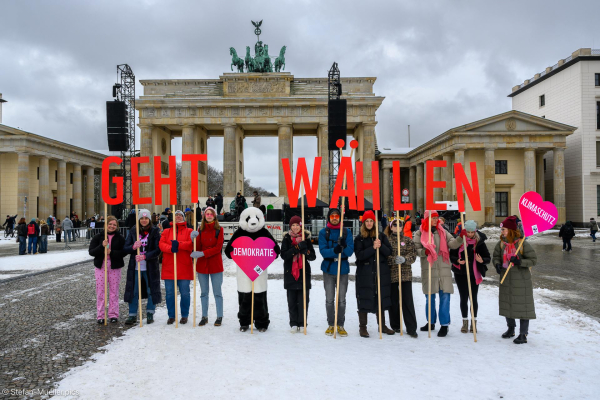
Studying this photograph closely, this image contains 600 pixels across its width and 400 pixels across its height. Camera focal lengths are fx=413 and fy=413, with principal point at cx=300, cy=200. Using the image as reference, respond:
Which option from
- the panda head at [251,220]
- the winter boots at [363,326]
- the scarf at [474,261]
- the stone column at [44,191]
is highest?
the stone column at [44,191]

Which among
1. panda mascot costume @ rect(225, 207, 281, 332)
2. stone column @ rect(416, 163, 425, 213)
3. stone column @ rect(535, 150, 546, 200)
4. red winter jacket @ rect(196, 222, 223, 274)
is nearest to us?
panda mascot costume @ rect(225, 207, 281, 332)

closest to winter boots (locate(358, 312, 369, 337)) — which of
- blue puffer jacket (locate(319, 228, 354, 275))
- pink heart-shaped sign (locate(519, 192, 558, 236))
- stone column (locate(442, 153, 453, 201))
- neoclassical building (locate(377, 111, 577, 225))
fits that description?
blue puffer jacket (locate(319, 228, 354, 275))

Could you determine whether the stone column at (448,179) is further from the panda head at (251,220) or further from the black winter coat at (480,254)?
the panda head at (251,220)

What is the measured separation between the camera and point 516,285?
234 inches

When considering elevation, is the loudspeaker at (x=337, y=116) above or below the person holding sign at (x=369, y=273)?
above

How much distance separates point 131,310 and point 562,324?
7169 millimetres

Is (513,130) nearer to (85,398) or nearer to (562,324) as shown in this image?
(562,324)

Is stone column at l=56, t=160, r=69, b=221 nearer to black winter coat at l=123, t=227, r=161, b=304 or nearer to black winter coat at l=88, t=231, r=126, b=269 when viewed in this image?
black winter coat at l=88, t=231, r=126, b=269

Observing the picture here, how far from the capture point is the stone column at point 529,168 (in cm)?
3753

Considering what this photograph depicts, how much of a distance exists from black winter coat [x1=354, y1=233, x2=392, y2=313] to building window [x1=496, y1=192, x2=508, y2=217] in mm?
38361

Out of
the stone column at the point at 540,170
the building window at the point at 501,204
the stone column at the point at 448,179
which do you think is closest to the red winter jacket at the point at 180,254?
the stone column at the point at 448,179

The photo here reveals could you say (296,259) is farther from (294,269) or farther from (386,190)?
(386,190)

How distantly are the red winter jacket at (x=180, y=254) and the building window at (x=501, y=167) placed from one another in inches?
1552

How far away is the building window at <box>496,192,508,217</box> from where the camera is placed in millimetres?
40291
